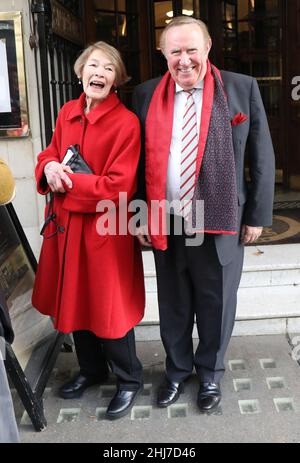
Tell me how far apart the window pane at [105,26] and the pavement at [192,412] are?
333cm

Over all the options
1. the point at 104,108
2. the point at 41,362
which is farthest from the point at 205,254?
the point at 41,362

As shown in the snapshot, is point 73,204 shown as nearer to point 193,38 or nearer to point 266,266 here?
point 193,38

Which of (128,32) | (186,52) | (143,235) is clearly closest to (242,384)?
(143,235)

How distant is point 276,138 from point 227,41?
1178mm

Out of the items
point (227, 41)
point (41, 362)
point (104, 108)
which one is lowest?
point (41, 362)

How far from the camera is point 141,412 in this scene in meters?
2.66

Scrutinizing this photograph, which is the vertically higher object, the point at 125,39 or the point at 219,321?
the point at 125,39

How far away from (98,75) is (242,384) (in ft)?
5.60

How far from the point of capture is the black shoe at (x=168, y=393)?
2.69 meters

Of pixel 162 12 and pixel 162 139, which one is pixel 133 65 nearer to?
pixel 162 12

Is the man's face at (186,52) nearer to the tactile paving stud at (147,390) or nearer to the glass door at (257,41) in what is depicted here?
the tactile paving stud at (147,390)

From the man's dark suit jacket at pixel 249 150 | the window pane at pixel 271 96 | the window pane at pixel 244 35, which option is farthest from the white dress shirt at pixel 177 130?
the window pane at pixel 271 96

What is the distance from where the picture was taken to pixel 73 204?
2.42m

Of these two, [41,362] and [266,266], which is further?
[266,266]
